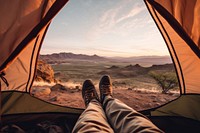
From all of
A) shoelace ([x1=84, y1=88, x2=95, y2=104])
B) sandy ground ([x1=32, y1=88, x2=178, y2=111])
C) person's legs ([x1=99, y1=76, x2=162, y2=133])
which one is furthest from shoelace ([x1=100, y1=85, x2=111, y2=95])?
sandy ground ([x1=32, y1=88, x2=178, y2=111])

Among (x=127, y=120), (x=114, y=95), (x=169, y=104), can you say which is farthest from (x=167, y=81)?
(x=127, y=120)

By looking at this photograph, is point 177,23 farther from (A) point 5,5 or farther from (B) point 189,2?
(A) point 5,5

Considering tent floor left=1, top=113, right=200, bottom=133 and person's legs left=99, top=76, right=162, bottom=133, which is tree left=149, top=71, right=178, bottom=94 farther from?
person's legs left=99, top=76, right=162, bottom=133

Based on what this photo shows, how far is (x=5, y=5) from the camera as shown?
1124 mm

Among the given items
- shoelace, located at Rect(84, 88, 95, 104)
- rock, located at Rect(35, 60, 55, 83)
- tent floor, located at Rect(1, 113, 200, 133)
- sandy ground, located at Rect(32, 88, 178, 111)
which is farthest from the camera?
rock, located at Rect(35, 60, 55, 83)

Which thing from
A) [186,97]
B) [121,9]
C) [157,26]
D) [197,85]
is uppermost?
[121,9]

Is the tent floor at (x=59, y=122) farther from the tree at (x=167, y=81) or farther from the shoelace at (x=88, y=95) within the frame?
the tree at (x=167, y=81)

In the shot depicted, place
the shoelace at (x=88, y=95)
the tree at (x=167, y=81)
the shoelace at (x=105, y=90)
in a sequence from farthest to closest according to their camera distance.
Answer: the tree at (x=167, y=81) < the shoelace at (x=105, y=90) < the shoelace at (x=88, y=95)

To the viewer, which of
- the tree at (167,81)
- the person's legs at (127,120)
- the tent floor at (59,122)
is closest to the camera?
the person's legs at (127,120)

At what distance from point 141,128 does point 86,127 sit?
279mm

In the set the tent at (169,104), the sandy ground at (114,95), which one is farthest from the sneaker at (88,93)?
the sandy ground at (114,95)

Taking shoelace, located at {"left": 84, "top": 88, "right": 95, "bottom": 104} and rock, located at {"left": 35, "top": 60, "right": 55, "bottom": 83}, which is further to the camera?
rock, located at {"left": 35, "top": 60, "right": 55, "bottom": 83}

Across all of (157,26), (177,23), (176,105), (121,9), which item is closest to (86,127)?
(177,23)

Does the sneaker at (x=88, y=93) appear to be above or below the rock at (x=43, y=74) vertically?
below
